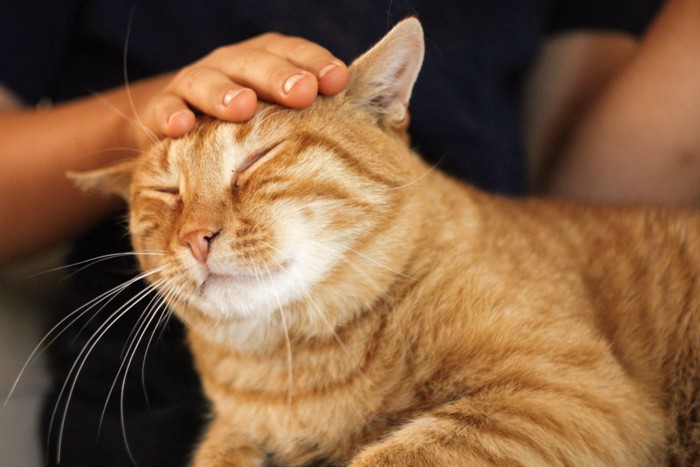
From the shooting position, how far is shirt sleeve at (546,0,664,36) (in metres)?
2.38

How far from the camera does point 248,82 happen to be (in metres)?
1.38

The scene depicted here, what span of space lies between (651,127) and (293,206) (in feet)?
4.64

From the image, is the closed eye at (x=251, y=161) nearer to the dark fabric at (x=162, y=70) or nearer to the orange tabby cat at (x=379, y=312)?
the orange tabby cat at (x=379, y=312)

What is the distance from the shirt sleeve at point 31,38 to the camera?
75.3 inches

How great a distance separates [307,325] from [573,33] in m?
1.72

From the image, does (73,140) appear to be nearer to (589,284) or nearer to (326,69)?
(326,69)

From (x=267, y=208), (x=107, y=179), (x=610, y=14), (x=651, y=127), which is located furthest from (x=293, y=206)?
(x=610, y=14)

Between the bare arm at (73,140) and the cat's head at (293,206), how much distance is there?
0.12 metres

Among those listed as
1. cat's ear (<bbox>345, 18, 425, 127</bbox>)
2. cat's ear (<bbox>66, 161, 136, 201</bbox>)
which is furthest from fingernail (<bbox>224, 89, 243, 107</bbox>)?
cat's ear (<bbox>66, 161, 136, 201</bbox>)

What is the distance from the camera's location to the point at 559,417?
1.18 m

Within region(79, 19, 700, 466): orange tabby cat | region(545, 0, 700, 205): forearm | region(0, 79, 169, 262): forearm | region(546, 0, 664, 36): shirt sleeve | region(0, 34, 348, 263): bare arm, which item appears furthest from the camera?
region(546, 0, 664, 36): shirt sleeve

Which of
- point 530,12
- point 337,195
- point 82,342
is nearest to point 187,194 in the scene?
point 337,195

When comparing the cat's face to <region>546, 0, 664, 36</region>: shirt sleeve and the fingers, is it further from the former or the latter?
<region>546, 0, 664, 36</region>: shirt sleeve

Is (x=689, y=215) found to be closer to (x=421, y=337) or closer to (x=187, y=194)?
(x=421, y=337)
